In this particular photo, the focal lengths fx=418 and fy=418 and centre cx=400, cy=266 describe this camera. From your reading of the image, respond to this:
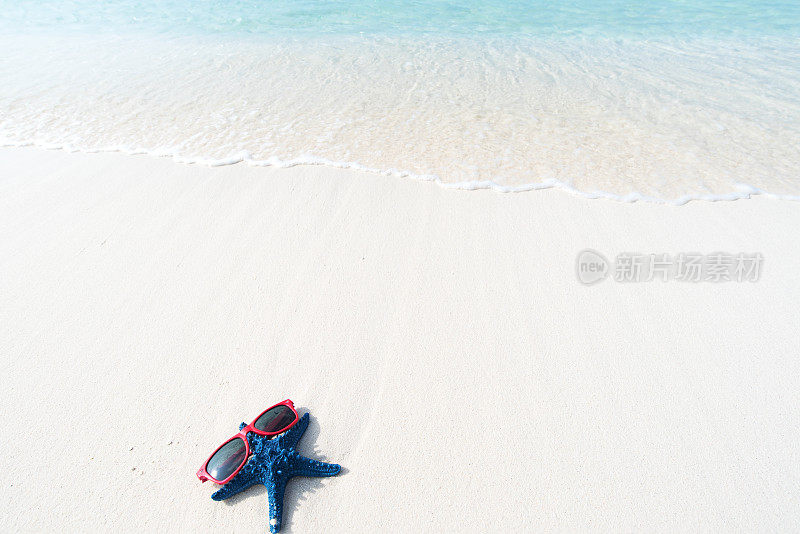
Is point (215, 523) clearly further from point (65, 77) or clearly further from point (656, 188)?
point (65, 77)

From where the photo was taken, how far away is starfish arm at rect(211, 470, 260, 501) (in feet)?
6.59

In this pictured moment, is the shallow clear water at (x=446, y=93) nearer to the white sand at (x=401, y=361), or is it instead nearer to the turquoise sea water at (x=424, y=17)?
the turquoise sea water at (x=424, y=17)

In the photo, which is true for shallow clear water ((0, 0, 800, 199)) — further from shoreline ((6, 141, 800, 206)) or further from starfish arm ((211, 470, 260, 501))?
starfish arm ((211, 470, 260, 501))

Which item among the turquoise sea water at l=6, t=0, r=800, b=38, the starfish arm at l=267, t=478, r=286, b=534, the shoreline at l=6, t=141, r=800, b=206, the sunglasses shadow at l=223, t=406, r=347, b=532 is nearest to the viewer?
the starfish arm at l=267, t=478, r=286, b=534

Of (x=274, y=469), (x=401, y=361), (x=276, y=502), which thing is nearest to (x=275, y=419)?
(x=274, y=469)

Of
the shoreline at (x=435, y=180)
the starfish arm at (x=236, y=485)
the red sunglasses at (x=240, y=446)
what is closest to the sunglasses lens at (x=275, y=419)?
the red sunglasses at (x=240, y=446)

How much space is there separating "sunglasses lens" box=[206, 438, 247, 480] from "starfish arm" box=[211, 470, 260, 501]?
0.14ft

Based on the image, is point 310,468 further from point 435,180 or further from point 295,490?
point 435,180

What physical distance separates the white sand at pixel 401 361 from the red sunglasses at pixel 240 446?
16cm

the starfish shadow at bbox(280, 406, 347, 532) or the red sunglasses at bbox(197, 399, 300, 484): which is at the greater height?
the red sunglasses at bbox(197, 399, 300, 484)

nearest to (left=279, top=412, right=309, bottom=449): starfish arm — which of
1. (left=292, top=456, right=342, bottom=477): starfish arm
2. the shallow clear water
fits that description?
(left=292, top=456, right=342, bottom=477): starfish arm

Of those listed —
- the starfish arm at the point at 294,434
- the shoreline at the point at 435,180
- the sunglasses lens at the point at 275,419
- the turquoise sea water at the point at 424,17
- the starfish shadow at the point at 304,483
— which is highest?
the turquoise sea water at the point at 424,17

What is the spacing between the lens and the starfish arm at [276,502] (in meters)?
1.94

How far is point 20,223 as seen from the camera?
3.93 m
